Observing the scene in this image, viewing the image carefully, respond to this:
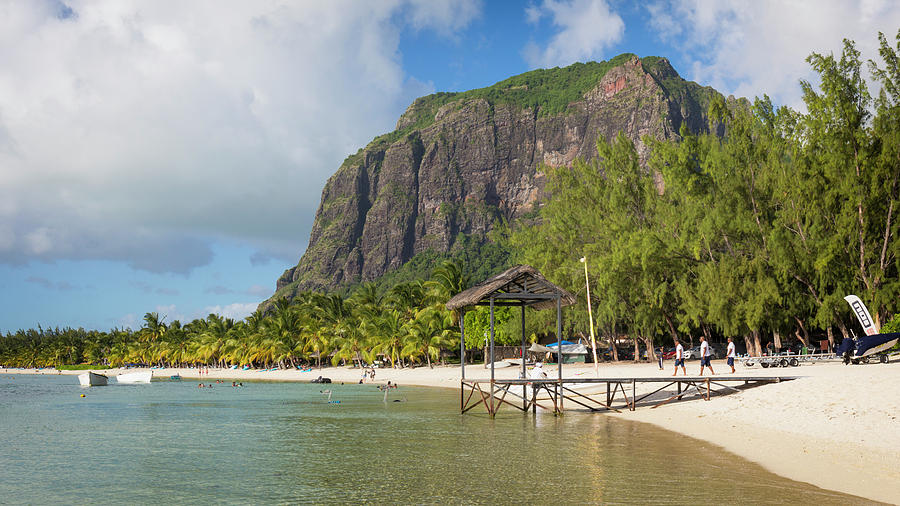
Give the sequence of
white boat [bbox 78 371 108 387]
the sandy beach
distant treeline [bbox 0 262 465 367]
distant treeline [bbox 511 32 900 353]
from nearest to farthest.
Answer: the sandy beach → distant treeline [bbox 511 32 900 353] → distant treeline [bbox 0 262 465 367] → white boat [bbox 78 371 108 387]

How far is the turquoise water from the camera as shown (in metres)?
13.8

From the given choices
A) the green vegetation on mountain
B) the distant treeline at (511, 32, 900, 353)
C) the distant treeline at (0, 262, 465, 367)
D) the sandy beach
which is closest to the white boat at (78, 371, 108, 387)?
the distant treeline at (0, 262, 465, 367)

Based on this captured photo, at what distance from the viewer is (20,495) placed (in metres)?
15.9

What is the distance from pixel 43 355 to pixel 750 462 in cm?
17568

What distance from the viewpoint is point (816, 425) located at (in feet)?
62.7

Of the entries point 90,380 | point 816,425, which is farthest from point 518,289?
point 90,380

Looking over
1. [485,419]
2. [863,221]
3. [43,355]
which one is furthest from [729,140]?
[43,355]

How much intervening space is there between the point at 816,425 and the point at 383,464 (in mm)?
12483

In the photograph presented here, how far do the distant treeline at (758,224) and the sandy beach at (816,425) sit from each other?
39.5 ft

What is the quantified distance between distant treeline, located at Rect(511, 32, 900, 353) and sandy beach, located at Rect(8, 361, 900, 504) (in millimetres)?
12033

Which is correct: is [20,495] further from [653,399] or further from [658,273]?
[658,273]

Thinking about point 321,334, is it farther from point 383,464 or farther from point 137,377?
point 383,464

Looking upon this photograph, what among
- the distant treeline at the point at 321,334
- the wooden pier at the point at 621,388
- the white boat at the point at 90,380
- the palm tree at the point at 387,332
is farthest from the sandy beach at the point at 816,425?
the white boat at the point at 90,380

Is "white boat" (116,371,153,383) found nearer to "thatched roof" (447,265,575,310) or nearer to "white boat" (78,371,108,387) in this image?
"white boat" (78,371,108,387)
